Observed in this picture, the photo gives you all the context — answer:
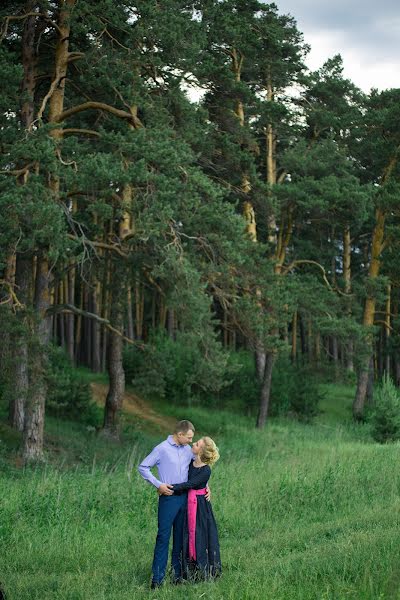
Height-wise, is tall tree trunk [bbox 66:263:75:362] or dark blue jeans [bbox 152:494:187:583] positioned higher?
tall tree trunk [bbox 66:263:75:362]

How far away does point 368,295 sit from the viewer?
32.9m

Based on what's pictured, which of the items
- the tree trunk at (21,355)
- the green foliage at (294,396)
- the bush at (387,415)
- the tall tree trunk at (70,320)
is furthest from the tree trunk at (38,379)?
the tall tree trunk at (70,320)

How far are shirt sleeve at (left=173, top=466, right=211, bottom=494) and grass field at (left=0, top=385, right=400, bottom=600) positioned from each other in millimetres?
931

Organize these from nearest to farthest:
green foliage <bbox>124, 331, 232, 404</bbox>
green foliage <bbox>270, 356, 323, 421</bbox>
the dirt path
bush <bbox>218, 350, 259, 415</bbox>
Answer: green foliage <bbox>124, 331, 232, 404</bbox> < the dirt path < bush <bbox>218, 350, 259, 415</bbox> < green foliage <bbox>270, 356, 323, 421</bbox>

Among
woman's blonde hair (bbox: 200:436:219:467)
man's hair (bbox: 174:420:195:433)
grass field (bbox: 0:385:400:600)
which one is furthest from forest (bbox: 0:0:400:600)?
man's hair (bbox: 174:420:195:433)

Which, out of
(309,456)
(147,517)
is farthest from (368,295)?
(147,517)

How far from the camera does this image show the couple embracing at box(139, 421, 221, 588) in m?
8.29

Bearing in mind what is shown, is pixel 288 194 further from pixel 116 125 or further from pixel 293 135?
pixel 116 125

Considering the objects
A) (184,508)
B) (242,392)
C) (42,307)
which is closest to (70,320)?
(242,392)

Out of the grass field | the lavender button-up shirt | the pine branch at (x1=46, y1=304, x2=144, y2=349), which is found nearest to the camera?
the grass field

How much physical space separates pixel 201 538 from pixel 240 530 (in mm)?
3423

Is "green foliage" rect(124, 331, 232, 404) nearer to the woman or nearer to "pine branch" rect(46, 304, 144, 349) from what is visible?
"pine branch" rect(46, 304, 144, 349)

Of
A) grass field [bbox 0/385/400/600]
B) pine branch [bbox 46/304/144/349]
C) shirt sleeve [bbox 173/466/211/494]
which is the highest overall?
pine branch [bbox 46/304/144/349]

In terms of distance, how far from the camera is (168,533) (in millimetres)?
8305
